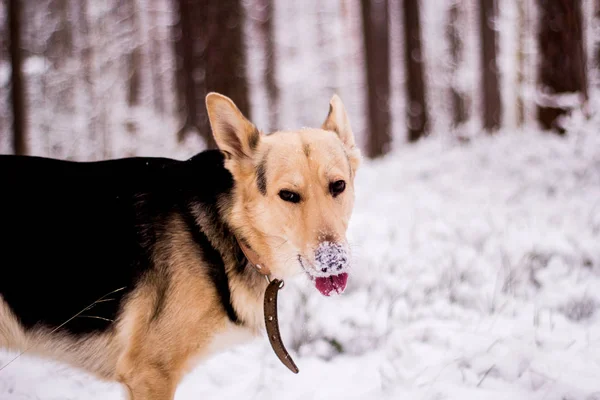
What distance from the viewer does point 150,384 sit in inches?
84.6

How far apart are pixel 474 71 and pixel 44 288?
2931 centimetres

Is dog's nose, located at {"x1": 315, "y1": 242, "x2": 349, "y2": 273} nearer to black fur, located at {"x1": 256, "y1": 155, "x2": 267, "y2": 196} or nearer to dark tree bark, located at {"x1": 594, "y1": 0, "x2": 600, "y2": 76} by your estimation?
black fur, located at {"x1": 256, "y1": 155, "x2": 267, "y2": 196}

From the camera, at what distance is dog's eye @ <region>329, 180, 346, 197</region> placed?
2555 millimetres

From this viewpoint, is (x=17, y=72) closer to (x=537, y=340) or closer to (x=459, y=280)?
(x=459, y=280)

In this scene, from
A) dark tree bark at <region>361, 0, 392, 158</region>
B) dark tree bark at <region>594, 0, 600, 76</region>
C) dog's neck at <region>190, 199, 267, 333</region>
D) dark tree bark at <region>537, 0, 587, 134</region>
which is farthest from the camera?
dark tree bark at <region>361, 0, 392, 158</region>

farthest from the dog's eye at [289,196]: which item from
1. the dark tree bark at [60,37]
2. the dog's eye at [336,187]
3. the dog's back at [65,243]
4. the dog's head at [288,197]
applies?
the dark tree bark at [60,37]

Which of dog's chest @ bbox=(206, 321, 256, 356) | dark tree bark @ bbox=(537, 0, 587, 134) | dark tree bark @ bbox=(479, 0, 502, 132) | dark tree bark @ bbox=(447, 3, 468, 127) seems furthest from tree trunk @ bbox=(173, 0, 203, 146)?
dark tree bark @ bbox=(447, 3, 468, 127)

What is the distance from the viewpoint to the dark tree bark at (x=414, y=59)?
1332 centimetres

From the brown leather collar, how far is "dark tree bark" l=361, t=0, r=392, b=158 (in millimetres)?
14218

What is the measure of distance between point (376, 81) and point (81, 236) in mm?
14740

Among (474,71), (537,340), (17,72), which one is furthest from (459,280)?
(474,71)

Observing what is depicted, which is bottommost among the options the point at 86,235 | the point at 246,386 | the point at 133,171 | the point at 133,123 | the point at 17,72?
the point at 246,386

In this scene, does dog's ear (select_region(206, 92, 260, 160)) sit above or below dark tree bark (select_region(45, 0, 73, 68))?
below

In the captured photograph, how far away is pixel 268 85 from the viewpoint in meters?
24.5
